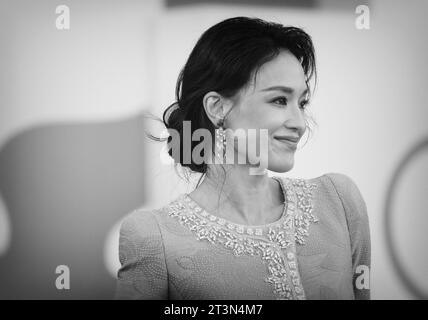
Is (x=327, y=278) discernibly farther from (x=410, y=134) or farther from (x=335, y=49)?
(x=335, y=49)

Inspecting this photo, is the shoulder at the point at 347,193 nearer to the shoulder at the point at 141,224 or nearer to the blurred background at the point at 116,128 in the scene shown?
the blurred background at the point at 116,128

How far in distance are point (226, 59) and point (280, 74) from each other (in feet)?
0.59

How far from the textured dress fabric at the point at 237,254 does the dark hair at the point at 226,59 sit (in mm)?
231

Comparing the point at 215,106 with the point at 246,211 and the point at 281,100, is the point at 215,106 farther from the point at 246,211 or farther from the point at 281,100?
the point at 246,211

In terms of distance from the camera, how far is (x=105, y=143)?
6.28ft

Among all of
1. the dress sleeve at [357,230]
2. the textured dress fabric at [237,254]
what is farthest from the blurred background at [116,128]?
the textured dress fabric at [237,254]

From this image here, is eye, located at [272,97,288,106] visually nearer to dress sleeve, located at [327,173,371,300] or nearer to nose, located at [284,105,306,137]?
nose, located at [284,105,306,137]

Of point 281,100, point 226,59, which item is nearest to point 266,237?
point 281,100

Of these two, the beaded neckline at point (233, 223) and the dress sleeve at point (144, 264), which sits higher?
the beaded neckline at point (233, 223)

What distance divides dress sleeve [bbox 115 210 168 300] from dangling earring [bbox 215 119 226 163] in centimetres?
30

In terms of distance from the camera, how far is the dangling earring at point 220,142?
5.60 feet

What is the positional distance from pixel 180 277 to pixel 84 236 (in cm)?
47

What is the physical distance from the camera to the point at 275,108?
1.67 meters
